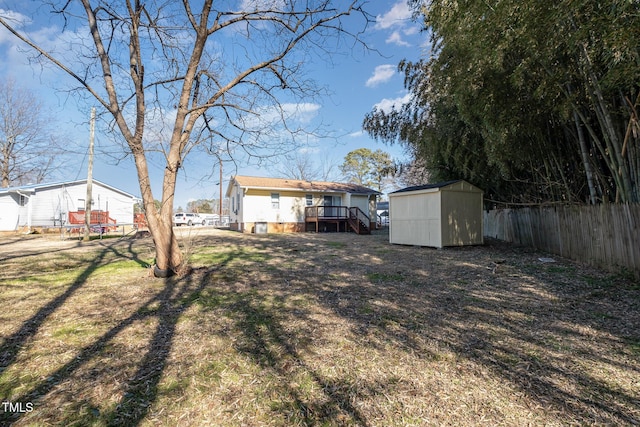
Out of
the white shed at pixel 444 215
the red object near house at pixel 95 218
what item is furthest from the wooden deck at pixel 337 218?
the red object near house at pixel 95 218

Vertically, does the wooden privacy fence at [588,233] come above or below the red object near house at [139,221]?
below

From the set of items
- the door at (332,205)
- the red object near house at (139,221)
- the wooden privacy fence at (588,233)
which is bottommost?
the wooden privacy fence at (588,233)

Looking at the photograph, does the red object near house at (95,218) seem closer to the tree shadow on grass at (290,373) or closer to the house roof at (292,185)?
the house roof at (292,185)

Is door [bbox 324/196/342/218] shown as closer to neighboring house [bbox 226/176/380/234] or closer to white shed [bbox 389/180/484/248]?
neighboring house [bbox 226/176/380/234]

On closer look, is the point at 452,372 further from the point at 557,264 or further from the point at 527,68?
the point at 557,264

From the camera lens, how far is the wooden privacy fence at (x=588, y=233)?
5414 millimetres

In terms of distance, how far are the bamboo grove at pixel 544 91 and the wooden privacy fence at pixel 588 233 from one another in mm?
361

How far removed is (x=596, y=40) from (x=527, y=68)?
4.27 feet

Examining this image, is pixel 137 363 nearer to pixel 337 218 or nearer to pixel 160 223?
pixel 160 223

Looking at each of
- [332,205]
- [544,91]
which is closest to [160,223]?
[544,91]

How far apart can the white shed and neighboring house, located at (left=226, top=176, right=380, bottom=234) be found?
7.03 metres

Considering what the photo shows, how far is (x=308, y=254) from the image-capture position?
28.6ft

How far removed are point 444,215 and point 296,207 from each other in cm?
1100

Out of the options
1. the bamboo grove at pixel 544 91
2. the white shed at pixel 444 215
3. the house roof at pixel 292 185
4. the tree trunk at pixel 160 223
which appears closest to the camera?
the bamboo grove at pixel 544 91
